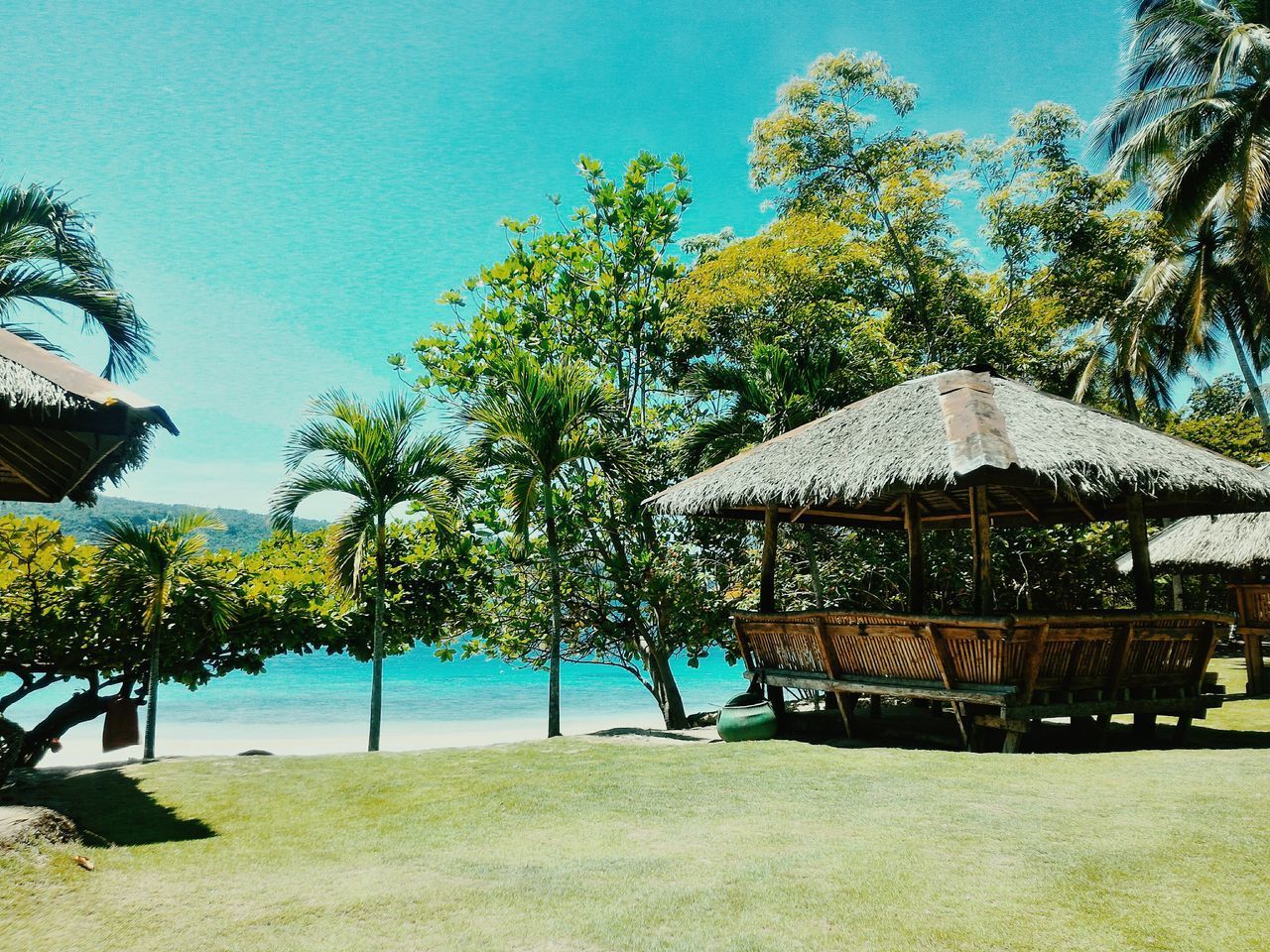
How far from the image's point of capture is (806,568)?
16234mm

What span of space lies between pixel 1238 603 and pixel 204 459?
209 ft

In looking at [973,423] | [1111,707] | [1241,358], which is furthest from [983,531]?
[1241,358]

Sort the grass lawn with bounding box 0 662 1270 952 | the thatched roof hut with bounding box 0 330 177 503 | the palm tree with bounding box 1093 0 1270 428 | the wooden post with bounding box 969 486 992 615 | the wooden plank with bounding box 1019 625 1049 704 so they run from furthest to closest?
the palm tree with bounding box 1093 0 1270 428, the wooden post with bounding box 969 486 992 615, the wooden plank with bounding box 1019 625 1049 704, the thatched roof hut with bounding box 0 330 177 503, the grass lawn with bounding box 0 662 1270 952

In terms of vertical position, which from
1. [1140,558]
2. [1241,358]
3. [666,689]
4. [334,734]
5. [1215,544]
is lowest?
[334,734]

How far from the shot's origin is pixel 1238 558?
13.6 m

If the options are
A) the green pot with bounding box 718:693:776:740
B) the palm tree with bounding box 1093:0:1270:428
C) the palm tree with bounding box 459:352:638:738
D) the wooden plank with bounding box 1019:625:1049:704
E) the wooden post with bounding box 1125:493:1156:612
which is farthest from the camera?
the palm tree with bounding box 1093:0:1270:428

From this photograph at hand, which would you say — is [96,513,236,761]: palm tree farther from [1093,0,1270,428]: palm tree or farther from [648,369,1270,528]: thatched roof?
[1093,0,1270,428]: palm tree

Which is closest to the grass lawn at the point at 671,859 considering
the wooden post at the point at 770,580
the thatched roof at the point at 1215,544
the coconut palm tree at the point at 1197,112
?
the wooden post at the point at 770,580

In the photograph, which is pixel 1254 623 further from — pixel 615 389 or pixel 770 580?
pixel 615 389

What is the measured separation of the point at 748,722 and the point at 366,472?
5.44m

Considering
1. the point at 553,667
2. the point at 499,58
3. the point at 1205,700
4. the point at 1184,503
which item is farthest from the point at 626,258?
the point at 1205,700

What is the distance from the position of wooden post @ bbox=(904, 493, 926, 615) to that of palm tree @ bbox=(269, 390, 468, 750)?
5.56 metres

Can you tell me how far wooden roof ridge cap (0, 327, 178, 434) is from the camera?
384cm

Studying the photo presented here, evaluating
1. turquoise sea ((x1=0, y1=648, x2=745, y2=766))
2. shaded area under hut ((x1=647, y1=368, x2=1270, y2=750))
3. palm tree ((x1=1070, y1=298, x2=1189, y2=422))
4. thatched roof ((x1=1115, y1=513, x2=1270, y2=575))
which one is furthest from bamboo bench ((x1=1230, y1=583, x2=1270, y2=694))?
turquoise sea ((x1=0, y1=648, x2=745, y2=766))
